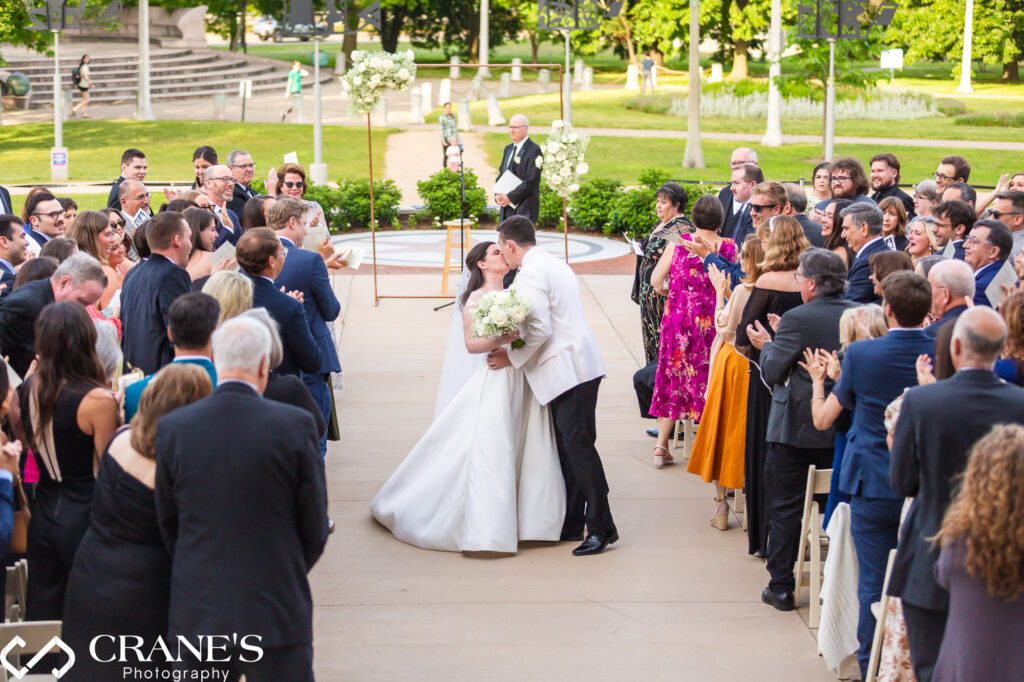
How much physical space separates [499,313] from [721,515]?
2.23 meters

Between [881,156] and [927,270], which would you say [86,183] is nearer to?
[881,156]

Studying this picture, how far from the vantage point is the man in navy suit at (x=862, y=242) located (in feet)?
26.7

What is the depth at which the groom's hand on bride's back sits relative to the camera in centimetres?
730

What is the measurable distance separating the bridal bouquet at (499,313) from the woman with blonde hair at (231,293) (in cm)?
157

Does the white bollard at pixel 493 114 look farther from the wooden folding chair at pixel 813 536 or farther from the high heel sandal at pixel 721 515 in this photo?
the wooden folding chair at pixel 813 536

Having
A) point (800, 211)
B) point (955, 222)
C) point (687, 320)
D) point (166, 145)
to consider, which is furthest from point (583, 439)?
point (166, 145)

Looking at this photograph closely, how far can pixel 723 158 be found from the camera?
33.4 m

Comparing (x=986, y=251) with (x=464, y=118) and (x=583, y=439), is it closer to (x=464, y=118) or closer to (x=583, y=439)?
(x=583, y=439)

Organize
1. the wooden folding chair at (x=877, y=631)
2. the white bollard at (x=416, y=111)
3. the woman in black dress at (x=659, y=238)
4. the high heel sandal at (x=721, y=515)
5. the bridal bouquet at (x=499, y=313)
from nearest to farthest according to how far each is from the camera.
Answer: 1. the wooden folding chair at (x=877, y=631)
2. the bridal bouquet at (x=499, y=313)
3. the high heel sandal at (x=721, y=515)
4. the woman in black dress at (x=659, y=238)
5. the white bollard at (x=416, y=111)

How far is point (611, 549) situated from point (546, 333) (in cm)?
149

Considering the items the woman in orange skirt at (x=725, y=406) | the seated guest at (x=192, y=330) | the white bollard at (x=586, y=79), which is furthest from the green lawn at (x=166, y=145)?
the seated guest at (x=192, y=330)

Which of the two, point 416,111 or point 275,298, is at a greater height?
point 416,111

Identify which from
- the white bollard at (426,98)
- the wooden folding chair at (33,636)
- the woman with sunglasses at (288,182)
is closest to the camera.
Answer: the wooden folding chair at (33,636)

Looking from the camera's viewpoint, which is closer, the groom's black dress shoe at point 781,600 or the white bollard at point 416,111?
the groom's black dress shoe at point 781,600
